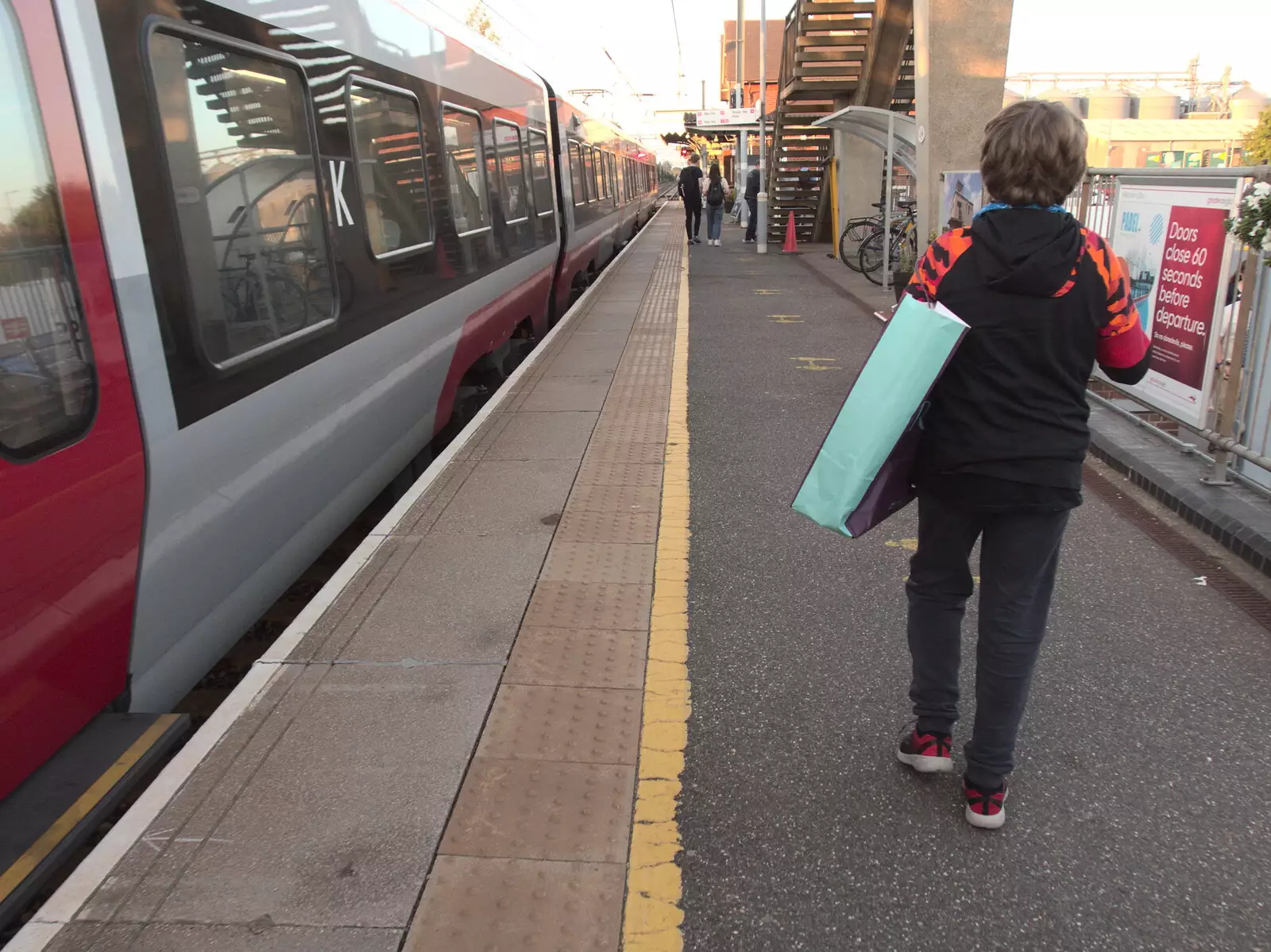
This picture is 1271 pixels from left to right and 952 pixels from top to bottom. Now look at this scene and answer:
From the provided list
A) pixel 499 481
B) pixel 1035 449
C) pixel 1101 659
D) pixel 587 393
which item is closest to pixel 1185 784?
pixel 1101 659

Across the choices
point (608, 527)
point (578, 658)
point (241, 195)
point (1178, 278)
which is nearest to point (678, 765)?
point (578, 658)

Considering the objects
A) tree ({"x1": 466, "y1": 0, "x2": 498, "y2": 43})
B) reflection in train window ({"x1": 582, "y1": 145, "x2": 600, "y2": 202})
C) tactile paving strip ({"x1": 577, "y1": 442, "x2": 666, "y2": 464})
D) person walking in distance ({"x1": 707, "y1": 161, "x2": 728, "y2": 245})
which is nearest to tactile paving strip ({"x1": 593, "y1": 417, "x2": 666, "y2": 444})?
tactile paving strip ({"x1": 577, "y1": 442, "x2": 666, "y2": 464})

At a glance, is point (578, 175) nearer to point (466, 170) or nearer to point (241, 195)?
point (466, 170)

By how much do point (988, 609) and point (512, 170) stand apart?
22.7ft

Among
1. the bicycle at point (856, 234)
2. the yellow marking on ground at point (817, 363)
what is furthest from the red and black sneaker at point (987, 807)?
the bicycle at point (856, 234)

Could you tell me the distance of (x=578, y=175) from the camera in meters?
13.6

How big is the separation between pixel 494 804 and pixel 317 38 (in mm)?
3291

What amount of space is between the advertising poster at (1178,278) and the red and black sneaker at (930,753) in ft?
9.72

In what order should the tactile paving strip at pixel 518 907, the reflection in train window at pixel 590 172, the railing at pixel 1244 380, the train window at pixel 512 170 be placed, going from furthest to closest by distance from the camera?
the reflection in train window at pixel 590 172, the train window at pixel 512 170, the railing at pixel 1244 380, the tactile paving strip at pixel 518 907

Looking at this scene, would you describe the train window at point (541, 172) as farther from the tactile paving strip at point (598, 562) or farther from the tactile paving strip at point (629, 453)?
the tactile paving strip at point (598, 562)

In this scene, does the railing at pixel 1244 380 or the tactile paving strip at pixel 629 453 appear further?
the tactile paving strip at pixel 629 453

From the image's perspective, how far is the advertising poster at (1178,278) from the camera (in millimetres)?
4723

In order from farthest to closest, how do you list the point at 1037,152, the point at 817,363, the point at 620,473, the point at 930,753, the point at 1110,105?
the point at 1110,105, the point at 817,363, the point at 620,473, the point at 930,753, the point at 1037,152

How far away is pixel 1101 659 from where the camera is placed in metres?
3.26
